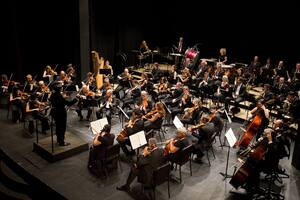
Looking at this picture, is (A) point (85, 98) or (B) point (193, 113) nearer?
(B) point (193, 113)

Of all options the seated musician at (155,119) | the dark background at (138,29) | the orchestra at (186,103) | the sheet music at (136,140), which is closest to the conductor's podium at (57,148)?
the orchestra at (186,103)

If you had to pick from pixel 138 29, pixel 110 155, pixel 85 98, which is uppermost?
pixel 138 29

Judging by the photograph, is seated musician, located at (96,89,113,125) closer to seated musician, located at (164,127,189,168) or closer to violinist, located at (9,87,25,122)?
violinist, located at (9,87,25,122)

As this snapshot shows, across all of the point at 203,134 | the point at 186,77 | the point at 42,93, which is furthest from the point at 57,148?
the point at 186,77

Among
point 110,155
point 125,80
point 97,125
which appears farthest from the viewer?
point 125,80

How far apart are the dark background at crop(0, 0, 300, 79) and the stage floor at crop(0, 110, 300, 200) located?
234 inches

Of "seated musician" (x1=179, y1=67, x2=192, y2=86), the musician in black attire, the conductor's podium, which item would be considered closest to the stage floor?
the conductor's podium

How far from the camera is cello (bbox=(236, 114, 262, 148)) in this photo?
338 inches

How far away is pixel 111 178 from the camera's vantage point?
816 centimetres

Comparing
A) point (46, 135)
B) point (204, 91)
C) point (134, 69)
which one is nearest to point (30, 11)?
point (134, 69)

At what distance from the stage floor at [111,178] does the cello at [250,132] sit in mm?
670

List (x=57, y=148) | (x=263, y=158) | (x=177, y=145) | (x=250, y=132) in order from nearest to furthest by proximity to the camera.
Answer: (x=263, y=158) → (x=177, y=145) → (x=250, y=132) → (x=57, y=148)

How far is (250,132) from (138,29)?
10.9m

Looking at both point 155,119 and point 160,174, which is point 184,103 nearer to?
point 155,119
